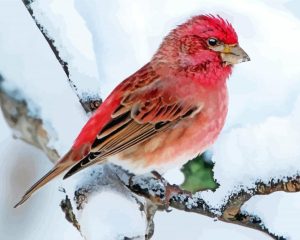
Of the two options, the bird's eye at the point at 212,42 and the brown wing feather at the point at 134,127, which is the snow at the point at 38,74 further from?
the bird's eye at the point at 212,42

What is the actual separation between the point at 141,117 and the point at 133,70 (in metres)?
0.09

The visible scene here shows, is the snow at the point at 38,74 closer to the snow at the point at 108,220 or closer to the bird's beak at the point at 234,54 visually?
the snow at the point at 108,220

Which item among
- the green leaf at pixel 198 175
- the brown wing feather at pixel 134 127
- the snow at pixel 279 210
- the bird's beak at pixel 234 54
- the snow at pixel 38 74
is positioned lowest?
the snow at pixel 279 210

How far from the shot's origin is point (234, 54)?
1154mm

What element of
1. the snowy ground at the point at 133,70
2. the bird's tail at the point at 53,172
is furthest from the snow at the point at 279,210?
the bird's tail at the point at 53,172

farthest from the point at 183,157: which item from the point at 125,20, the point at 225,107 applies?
the point at 125,20

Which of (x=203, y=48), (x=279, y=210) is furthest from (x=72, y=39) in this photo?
(x=279, y=210)

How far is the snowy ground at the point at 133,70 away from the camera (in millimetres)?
1226

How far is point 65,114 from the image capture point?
123 cm

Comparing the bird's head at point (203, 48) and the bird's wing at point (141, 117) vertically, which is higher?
the bird's head at point (203, 48)

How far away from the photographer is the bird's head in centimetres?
115

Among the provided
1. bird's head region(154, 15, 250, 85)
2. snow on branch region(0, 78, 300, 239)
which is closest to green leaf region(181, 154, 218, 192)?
snow on branch region(0, 78, 300, 239)

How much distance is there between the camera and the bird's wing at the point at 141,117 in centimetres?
116

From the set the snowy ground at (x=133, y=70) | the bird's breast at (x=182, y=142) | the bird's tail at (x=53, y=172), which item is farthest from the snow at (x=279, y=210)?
the bird's tail at (x=53, y=172)
